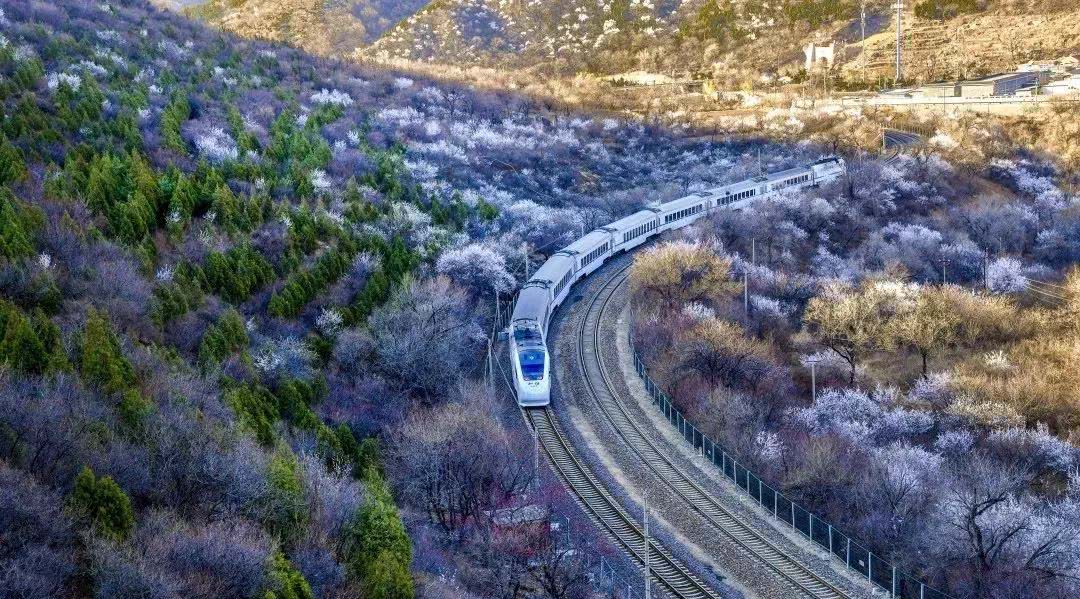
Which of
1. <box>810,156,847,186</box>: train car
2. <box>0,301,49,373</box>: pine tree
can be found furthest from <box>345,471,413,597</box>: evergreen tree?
<box>810,156,847,186</box>: train car

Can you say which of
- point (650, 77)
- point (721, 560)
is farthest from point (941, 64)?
point (721, 560)

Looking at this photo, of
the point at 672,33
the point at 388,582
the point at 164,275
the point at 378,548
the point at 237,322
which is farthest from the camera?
the point at 672,33

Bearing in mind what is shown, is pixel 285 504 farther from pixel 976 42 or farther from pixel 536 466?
pixel 976 42

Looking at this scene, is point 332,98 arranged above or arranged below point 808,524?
above

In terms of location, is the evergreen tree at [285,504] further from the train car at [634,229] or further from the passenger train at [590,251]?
the train car at [634,229]

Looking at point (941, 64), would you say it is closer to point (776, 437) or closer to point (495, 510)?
point (776, 437)

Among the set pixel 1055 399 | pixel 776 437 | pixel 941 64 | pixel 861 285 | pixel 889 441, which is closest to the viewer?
pixel 776 437

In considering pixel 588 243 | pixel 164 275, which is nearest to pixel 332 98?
pixel 588 243
